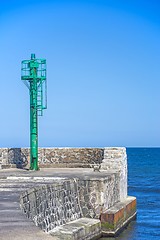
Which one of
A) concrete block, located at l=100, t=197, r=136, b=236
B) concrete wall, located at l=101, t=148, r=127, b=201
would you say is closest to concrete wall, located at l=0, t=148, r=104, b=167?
concrete wall, located at l=101, t=148, r=127, b=201

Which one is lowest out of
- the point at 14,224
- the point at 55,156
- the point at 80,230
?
the point at 80,230

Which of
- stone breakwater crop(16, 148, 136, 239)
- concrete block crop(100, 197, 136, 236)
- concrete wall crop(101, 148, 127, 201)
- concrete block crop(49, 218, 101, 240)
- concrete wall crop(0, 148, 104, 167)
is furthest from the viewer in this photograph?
concrete wall crop(0, 148, 104, 167)

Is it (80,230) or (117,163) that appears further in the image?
(117,163)

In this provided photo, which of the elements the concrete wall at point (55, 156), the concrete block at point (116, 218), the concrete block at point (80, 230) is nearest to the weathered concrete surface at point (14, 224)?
the concrete block at point (80, 230)

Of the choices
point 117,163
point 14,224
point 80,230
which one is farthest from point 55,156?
point 14,224

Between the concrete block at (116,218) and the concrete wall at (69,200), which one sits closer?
the concrete wall at (69,200)

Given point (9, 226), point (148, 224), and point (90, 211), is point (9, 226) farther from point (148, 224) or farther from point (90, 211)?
point (148, 224)

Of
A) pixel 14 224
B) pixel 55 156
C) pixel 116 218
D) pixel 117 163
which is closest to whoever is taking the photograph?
pixel 14 224

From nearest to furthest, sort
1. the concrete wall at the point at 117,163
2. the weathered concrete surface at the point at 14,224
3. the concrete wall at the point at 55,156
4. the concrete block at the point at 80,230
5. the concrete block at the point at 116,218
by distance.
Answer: the weathered concrete surface at the point at 14,224 → the concrete block at the point at 80,230 → the concrete block at the point at 116,218 → the concrete wall at the point at 117,163 → the concrete wall at the point at 55,156

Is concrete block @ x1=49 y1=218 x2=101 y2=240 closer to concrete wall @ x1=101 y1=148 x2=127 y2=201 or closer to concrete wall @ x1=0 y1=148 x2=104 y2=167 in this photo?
concrete wall @ x1=101 y1=148 x2=127 y2=201

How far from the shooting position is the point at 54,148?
19672mm

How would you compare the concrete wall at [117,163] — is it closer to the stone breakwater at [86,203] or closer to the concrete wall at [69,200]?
the stone breakwater at [86,203]

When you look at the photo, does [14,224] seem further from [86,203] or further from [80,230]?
[86,203]

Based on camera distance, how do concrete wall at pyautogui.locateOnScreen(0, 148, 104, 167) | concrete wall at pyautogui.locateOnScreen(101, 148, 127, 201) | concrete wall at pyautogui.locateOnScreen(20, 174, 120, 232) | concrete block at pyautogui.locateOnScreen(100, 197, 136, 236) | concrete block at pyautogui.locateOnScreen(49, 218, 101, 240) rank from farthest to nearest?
concrete wall at pyautogui.locateOnScreen(0, 148, 104, 167) → concrete wall at pyautogui.locateOnScreen(101, 148, 127, 201) → concrete block at pyautogui.locateOnScreen(100, 197, 136, 236) → concrete block at pyautogui.locateOnScreen(49, 218, 101, 240) → concrete wall at pyautogui.locateOnScreen(20, 174, 120, 232)
